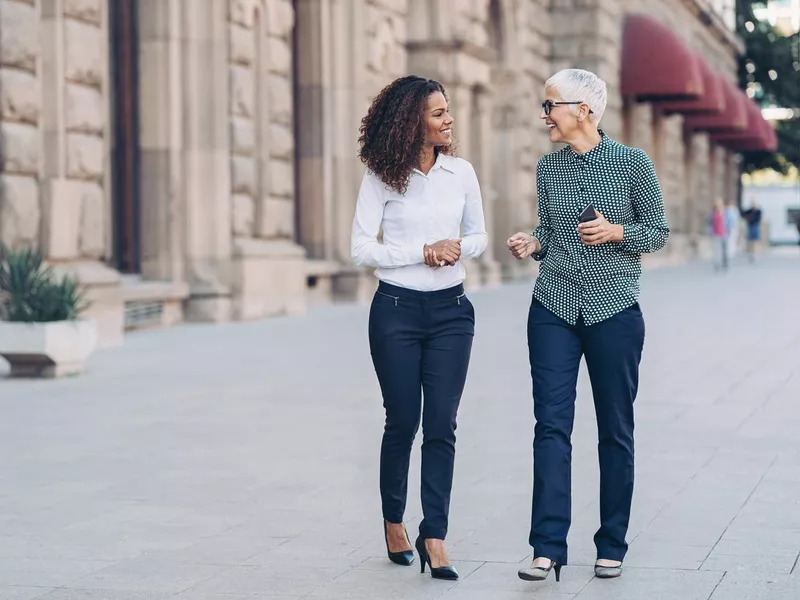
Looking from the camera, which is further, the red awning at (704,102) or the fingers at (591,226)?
the red awning at (704,102)

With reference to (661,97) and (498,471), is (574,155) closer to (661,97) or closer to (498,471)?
(498,471)

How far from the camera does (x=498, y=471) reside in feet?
24.2

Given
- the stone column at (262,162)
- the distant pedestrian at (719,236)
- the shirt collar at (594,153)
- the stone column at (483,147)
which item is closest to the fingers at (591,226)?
the shirt collar at (594,153)

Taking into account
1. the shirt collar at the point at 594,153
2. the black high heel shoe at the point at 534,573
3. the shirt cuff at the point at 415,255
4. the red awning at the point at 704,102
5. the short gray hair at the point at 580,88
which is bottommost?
the black high heel shoe at the point at 534,573

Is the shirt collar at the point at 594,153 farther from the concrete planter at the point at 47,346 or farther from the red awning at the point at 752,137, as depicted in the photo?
the red awning at the point at 752,137

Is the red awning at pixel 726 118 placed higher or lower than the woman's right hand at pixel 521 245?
higher

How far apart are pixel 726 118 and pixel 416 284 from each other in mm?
40647

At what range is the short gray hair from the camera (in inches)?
208

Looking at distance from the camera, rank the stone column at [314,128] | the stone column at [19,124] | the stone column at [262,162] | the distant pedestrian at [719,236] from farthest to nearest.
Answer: the distant pedestrian at [719,236] → the stone column at [314,128] → the stone column at [262,162] → the stone column at [19,124]

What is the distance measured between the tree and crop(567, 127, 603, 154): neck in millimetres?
58691

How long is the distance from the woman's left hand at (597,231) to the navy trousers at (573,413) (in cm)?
28

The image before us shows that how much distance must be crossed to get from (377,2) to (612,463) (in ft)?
52.5

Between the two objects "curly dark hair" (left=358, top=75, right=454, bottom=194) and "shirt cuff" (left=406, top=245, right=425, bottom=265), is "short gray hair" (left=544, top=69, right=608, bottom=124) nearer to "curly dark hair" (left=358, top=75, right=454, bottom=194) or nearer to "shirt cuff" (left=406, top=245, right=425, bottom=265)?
"curly dark hair" (left=358, top=75, right=454, bottom=194)

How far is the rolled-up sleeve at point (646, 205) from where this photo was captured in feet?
17.5
